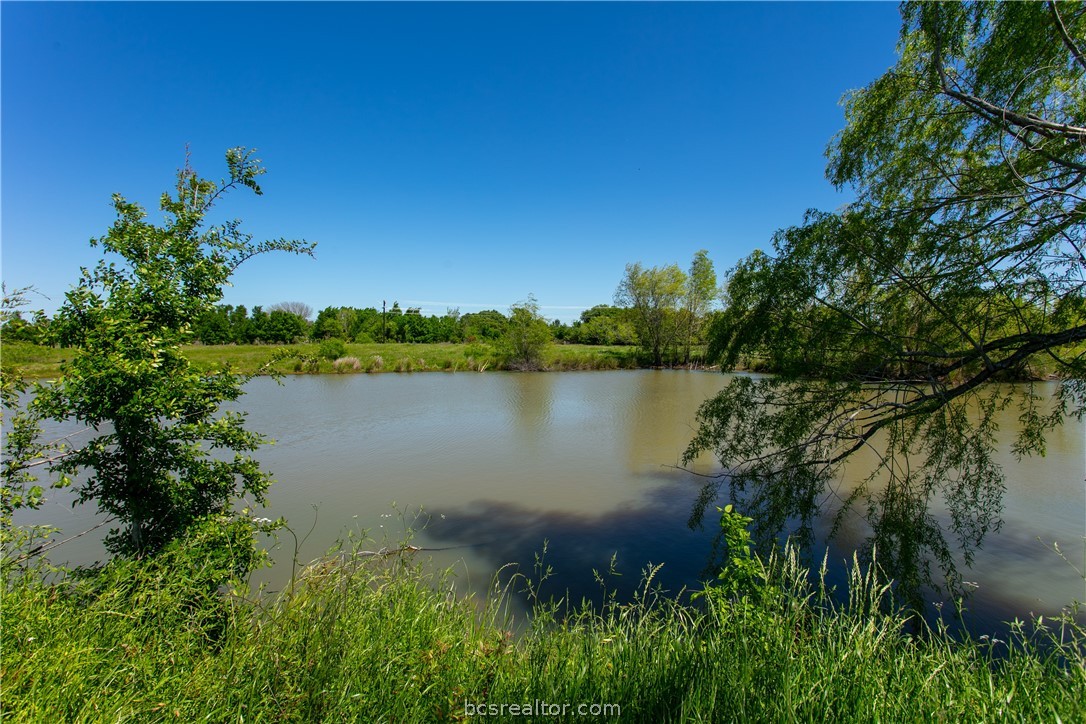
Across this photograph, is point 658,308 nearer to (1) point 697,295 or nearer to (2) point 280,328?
(1) point 697,295

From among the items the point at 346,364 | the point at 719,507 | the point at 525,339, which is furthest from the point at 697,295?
the point at 719,507

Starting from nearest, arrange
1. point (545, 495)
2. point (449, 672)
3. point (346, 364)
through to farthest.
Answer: point (449, 672)
point (545, 495)
point (346, 364)

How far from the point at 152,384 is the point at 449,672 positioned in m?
2.88

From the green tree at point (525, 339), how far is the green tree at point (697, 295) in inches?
442

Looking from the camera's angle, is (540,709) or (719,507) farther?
(719,507)

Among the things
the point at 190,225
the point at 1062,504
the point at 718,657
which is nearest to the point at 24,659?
the point at 190,225

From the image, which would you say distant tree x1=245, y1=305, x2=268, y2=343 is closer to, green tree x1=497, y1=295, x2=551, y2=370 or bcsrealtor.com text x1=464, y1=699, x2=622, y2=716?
green tree x1=497, y1=295, x2=551, y2=370

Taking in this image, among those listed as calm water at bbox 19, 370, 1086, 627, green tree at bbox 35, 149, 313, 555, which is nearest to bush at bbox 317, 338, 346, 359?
calm water at bbox 19, 370, 1086, 627

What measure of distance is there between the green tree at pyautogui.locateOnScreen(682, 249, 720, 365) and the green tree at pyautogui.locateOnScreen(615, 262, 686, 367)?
0.72 meters

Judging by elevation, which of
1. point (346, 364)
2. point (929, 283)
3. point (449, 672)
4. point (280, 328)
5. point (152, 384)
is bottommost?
point (449, 672)

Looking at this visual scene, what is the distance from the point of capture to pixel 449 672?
227cm

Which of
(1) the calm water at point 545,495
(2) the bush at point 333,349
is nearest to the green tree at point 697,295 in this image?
(1) the calm water at point 545,495

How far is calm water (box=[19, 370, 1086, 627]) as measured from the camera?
224 inches

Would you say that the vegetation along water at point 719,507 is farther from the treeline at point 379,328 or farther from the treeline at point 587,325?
the treeline at point 379,328
